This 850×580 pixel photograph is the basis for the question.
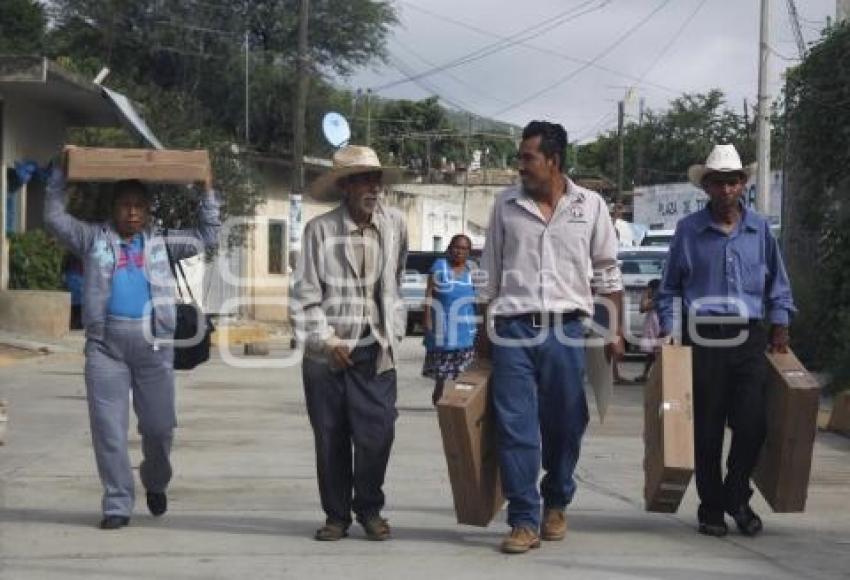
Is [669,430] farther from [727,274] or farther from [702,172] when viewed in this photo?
[702,172]

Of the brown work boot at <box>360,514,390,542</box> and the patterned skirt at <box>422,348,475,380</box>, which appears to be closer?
the brown work boot at <box>360,514,390,542</box>

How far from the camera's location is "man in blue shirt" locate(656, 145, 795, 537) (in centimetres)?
757

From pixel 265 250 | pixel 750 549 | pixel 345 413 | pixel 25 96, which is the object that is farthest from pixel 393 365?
pixel 265 250

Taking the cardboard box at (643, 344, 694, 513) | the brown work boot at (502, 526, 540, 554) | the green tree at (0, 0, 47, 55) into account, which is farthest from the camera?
the green tree at (0, 0, 47, 55)

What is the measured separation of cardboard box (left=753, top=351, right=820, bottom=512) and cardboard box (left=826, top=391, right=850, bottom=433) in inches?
221

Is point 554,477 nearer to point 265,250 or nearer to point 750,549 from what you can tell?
point 750,549

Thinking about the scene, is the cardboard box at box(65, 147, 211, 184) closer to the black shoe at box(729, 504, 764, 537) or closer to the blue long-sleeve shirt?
the blue long-sleeve shirt

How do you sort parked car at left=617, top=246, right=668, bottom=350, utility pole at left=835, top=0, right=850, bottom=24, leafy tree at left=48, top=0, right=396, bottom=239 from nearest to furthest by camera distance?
utility pole at left=835, top=0, right=850, bottom=24
parked car at left=617, top=246, right=668, bottom=350
leafy tree at left=48, top=0, right=396, bottom=239

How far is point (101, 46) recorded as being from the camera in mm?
42031

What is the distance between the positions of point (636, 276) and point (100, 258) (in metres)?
15.5

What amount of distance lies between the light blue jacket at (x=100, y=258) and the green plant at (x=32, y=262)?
16470 mm

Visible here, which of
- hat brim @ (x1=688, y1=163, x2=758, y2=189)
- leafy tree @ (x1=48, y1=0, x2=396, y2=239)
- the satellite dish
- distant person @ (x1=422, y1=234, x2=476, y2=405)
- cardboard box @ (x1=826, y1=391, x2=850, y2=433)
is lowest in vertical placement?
cardboard box @ (x1=826, y1=391, x2=850, y2=433)

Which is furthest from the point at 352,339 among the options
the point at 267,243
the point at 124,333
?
the point at 267,243

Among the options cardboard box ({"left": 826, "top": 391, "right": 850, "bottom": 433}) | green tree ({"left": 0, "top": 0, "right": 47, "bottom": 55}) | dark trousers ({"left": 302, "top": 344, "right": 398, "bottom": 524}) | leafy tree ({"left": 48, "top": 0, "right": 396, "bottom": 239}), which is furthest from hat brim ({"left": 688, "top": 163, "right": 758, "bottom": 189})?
green tree ({"left": 0, "top": 0, "right": 47, "bottom": 55})
